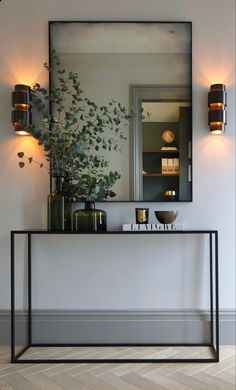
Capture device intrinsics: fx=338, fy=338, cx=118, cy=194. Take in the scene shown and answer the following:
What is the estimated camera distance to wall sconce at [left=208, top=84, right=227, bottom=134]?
2205 mm

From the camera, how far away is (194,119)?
91.7 inches

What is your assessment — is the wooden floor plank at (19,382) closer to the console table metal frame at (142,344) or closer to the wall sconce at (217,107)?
the console table metal frame at (142,344)

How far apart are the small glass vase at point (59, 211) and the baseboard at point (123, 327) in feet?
2.05

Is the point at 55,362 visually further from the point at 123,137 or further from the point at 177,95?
the point at 177,95

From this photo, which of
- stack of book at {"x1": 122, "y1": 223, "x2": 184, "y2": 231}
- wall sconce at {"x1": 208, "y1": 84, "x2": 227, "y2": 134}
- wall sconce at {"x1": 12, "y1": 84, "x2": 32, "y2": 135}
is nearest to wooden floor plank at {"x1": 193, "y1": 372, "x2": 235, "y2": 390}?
stack of book at {"x1": 122, "y1": 223, "x2": 184, "y2": 231}

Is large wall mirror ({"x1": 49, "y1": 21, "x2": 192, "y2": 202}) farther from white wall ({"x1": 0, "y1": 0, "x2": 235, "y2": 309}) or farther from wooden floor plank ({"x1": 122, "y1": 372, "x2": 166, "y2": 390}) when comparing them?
wooden floor plank ({"x1": 122, "y1": 372, "x2": 166, "y2": 390})

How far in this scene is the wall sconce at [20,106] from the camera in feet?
7.23

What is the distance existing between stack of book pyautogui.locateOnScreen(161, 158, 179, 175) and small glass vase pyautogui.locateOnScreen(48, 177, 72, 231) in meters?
0.67

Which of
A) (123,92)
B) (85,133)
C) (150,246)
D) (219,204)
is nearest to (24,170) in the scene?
(85,133)

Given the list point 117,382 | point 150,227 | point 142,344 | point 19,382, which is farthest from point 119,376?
point 150,227

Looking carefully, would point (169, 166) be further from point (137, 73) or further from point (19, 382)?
point (19, 382)

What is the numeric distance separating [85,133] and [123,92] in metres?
0.41

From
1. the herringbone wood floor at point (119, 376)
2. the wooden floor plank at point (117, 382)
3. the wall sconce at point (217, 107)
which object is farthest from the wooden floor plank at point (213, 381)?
the wall sconce at point (217, 107)

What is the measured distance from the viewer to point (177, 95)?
2316 mm
